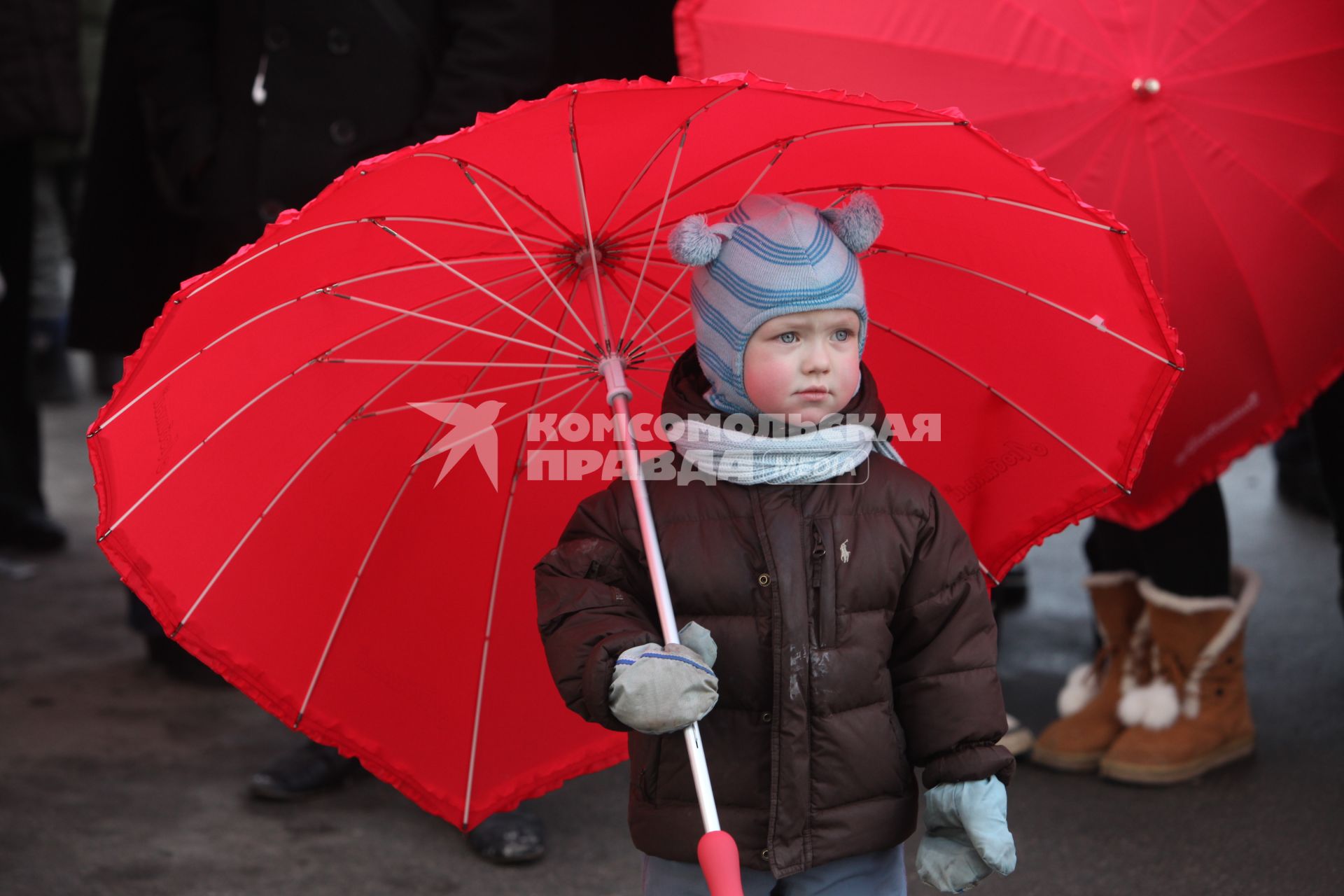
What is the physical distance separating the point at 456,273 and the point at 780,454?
0.55 meters

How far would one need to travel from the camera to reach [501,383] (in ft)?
7.82

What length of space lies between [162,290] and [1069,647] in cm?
291

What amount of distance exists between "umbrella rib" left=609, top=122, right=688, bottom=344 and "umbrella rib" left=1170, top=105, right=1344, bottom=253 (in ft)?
4.06

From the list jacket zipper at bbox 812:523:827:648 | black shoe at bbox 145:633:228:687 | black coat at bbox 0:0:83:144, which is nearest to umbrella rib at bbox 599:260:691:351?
jacket zipper at bbox 812:523:827:648

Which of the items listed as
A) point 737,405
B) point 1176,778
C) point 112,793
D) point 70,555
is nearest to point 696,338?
point 737,405

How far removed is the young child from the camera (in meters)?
2.05

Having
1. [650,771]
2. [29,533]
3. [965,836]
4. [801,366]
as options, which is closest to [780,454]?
[801,366]

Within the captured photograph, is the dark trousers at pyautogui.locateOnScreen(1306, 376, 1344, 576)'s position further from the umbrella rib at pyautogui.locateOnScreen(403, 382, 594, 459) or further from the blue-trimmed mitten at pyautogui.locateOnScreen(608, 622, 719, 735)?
the blue-trimmed mitten at pyautogui.locateOnScreen(608, 622, 719, 735)

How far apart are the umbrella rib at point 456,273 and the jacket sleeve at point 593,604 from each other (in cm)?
27

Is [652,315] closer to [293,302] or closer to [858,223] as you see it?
[858,223]

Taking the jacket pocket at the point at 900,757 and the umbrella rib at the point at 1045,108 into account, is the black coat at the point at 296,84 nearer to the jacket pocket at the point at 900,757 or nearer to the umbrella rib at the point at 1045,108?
the umbrella rib at the point at 1045,108

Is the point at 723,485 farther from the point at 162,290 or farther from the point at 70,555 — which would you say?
the point at 70,555

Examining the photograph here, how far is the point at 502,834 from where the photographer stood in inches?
128

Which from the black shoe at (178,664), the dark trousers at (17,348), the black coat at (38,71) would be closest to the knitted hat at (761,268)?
the black shoe at (178,664)
